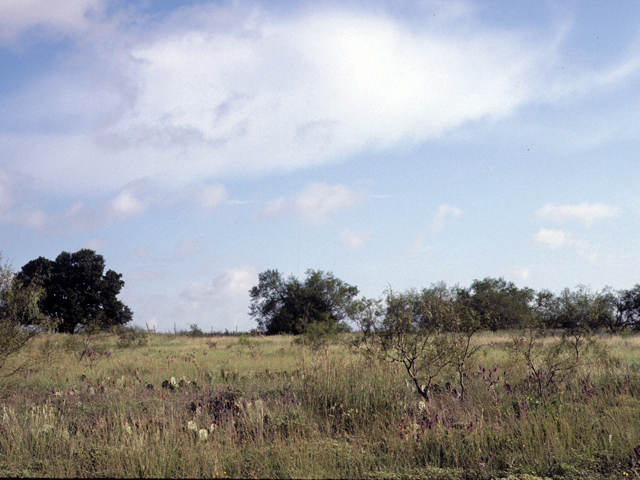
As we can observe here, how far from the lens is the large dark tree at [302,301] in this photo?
47.5 meters

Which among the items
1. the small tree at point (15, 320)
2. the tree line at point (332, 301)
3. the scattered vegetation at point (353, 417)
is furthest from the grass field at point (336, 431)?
the tree line at point (332, 301)

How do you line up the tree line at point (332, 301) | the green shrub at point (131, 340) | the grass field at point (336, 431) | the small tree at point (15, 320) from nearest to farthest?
the grass field at point (336, 431), the small tree at point (15, 320), the green shrub at point (131, 340), the tree line at point (332, 301)

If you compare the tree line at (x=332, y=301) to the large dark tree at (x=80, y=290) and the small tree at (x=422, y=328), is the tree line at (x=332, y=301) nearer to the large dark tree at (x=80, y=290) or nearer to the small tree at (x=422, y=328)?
the large dark tree at (x=80, y=290)

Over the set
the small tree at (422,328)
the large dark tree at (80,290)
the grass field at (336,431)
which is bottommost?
the grass field at (336,431)

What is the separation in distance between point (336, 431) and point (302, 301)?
138 ft

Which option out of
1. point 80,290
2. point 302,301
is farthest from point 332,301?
point 80,290

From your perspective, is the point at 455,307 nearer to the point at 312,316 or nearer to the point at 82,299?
A: the point at 312,316

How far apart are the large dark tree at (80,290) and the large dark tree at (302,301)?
15187 millimetres

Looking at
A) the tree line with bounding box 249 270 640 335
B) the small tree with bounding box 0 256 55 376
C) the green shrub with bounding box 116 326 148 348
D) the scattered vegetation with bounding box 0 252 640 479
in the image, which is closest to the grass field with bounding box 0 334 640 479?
the scattered vegetation with bounding box 0 252 640 479

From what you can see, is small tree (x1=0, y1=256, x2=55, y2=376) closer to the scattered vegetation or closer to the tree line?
the scattered vegetation

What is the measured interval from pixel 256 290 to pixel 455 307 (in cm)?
4684

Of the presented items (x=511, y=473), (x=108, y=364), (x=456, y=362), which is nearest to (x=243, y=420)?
(x=511, y=473)

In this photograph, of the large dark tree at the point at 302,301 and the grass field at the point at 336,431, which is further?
the large dark tree at the point at 302,301

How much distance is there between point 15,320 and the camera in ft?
37.3
